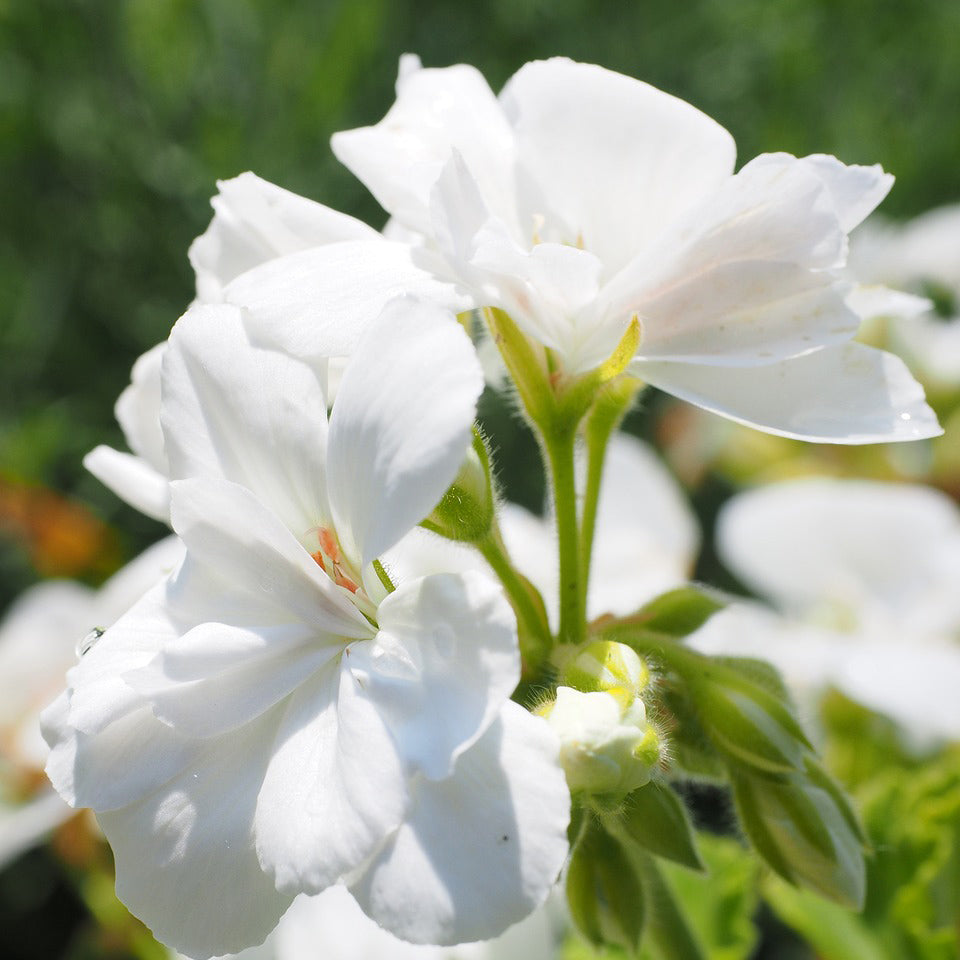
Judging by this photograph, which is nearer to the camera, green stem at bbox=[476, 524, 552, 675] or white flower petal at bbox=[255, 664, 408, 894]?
white flower petal at bbox=[255, 664, 408, 894]

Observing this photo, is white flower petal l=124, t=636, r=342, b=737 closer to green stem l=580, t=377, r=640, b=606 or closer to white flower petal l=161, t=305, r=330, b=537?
white flower petal l=161, t=305, r=330, b=537

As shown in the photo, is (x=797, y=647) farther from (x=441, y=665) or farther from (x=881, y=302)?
(x=441, y=665)

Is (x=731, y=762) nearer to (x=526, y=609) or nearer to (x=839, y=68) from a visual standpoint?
(x=526, y=609)

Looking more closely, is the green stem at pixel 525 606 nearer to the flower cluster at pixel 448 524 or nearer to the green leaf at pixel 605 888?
the flower cluster at pixel 448 524

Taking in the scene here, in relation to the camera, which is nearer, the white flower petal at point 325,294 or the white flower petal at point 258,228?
the white flower petal at point 325,294

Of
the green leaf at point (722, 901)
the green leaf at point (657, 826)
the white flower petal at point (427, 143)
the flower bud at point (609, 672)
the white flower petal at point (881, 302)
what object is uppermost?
the white flower petal at point (427, 143)

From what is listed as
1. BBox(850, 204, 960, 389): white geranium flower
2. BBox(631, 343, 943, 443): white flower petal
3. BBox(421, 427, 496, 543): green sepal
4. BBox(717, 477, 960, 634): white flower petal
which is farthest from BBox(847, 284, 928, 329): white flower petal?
BBox(850, 204, 960, 389): white geranium flower

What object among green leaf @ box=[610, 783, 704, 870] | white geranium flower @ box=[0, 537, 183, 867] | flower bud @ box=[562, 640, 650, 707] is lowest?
white geranium flower @ box=[0, 537, 183, 867]

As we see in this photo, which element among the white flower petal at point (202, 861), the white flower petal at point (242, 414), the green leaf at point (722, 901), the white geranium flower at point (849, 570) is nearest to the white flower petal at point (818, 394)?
the white flower petal at point (242, 414)
